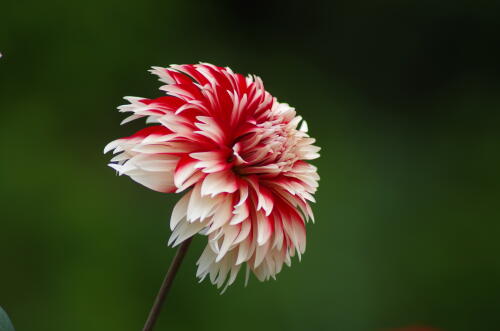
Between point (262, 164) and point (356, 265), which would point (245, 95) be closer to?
point (262, 164)

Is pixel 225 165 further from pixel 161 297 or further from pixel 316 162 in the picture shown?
pixel 316 162

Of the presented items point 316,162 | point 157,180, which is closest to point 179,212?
point 157,180

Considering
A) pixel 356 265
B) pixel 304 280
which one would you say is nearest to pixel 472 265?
pixel 356 265

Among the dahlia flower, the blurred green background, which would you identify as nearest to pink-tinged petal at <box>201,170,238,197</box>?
the dahlia flower

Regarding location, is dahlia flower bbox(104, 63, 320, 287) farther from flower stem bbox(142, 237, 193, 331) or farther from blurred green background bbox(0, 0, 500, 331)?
blurred green background bbox(0, 0, 500, 331)

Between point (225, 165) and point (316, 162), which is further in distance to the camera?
point (316, 162)
